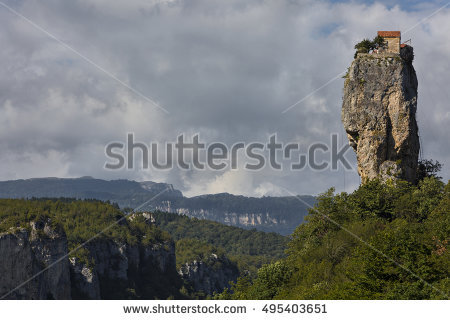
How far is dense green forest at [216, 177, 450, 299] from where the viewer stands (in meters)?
46.6

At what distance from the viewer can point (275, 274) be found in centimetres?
7238

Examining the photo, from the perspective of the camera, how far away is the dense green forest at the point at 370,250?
46594mm

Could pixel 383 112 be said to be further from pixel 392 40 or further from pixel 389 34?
pixel 389 34

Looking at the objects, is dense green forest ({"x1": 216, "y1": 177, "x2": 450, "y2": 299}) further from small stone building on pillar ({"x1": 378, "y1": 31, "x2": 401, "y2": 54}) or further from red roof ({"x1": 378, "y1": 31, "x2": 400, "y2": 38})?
red roof ({"x1": 378, "y1": 31, "x2": 400, "y2": 38})

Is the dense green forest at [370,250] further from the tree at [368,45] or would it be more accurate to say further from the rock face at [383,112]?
the tree at [368,45]

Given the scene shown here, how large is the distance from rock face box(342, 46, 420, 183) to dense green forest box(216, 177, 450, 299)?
11.4 ft

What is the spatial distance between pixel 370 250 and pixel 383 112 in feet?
122

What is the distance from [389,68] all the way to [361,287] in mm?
44016

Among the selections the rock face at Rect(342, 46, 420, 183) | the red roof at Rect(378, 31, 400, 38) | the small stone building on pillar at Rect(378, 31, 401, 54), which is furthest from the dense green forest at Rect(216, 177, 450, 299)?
the red roof at Rect(378, 31, 400, 38)

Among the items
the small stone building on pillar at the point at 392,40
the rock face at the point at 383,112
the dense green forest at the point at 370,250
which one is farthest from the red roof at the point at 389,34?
the dense green forest at the point at 370,250

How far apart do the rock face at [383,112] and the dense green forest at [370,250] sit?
3.49 metres

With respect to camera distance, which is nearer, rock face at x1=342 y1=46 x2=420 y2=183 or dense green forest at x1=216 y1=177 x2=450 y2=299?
dense green forest at x1=216 y1=177 x2=450 y2=299

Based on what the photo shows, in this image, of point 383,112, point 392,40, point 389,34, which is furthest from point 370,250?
point 389,34

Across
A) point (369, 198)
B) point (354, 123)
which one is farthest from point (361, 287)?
point (354, 123)
